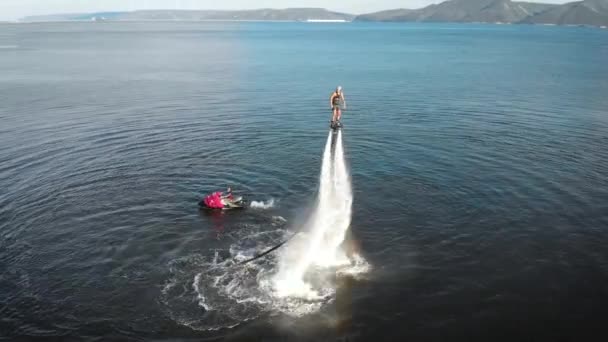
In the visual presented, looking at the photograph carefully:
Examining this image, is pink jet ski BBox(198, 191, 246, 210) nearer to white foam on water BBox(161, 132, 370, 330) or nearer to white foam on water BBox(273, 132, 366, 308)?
white foam on water BBox(161, 132, 370, 330)

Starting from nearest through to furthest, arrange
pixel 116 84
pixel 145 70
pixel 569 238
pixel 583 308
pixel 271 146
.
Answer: pixel 583 308
pixel 569 238
pixel 271 146
pixel 116 84
pixel 145 70

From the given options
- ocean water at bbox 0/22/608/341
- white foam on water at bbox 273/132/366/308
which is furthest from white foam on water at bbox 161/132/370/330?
ocean water at bbox 0/22/608/341

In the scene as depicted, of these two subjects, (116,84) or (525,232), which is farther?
(116,84)

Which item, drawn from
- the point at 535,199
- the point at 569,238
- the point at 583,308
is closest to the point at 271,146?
the point at 535,199

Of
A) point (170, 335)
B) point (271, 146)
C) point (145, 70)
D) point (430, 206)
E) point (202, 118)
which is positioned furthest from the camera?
point (145, 70)

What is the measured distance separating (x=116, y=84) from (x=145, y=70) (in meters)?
27.1

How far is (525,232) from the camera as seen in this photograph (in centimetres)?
3862

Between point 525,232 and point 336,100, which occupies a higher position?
point 336,100

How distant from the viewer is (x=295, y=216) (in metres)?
41.7

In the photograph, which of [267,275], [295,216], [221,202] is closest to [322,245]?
[267,275]

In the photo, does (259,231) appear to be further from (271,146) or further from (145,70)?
(145,70)

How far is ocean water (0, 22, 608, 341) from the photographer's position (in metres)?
28.8

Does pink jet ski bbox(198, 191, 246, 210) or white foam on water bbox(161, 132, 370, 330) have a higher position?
pink jet ski bbox(198, 191, 246, 210)

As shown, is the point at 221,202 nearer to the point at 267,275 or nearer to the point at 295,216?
the point at 295,216
